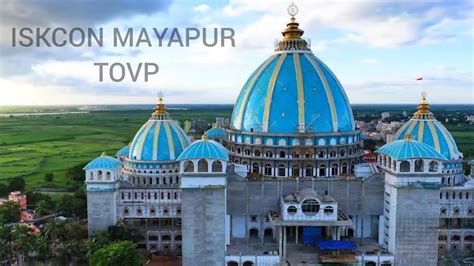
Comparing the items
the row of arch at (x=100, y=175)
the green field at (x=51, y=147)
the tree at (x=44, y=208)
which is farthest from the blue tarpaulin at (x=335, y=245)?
the green field at (x=51, y=147)

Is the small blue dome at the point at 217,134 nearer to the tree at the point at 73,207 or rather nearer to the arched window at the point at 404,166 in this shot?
the tree at the point at 73,207

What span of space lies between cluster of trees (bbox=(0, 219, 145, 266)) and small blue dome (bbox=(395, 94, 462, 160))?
26.0 metres

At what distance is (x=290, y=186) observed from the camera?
104 feet

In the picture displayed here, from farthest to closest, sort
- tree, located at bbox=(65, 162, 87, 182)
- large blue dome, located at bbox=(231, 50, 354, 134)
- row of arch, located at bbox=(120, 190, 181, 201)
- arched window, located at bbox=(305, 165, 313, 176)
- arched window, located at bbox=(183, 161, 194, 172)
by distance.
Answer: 1. tree, located at bbox=(65, 162, 87, 182)
2. row of arch, located at bbox=(120, 190, 181, 201)
3. large blue dome, located at bbox=(231, 50, 354, 134)
4. arched window, located at bbox=(305, 165, 313, 176)
5. arched window, located at bbox=(183, 161, 194, 172)

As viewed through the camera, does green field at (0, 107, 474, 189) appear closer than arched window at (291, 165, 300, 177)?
No

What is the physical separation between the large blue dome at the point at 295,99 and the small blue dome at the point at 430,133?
6542 mm

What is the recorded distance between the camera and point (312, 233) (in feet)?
104

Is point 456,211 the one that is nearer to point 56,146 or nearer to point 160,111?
point 160,111

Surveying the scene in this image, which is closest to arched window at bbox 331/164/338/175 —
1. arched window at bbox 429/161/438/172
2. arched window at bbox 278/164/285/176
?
arched window at bbox 278/164/285/176

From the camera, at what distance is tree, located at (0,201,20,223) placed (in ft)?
130

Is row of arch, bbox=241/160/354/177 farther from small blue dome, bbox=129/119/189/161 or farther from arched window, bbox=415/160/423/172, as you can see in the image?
small blue dome, bbox=129/119/189/161

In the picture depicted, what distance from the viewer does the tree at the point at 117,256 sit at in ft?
86.5

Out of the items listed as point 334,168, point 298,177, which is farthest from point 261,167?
point 334,168

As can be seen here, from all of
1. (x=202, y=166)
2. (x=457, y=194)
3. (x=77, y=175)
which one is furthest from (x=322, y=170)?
(x=77, y=175)
